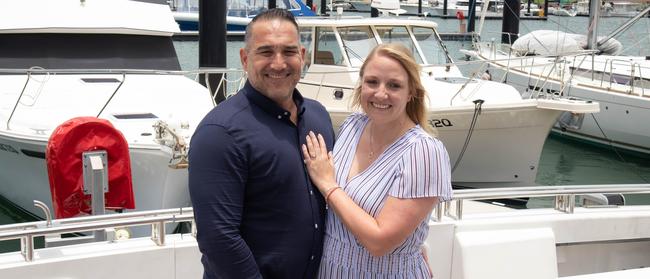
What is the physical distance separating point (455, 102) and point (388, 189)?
837cm

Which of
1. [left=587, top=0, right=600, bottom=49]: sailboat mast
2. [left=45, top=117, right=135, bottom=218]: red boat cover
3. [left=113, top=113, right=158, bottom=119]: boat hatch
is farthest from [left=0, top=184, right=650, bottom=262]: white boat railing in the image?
[left=587, top=0, right=600, bottom=49]: sailboat mast

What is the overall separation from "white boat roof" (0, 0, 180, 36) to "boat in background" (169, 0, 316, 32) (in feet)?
83.9

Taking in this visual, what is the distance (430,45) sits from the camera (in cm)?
1170

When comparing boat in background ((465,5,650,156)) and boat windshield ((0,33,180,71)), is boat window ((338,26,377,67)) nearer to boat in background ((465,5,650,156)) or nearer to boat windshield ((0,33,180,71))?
boat in background ((465,5,650,156))

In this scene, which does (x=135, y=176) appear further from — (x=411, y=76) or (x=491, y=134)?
(x=491, y=134)

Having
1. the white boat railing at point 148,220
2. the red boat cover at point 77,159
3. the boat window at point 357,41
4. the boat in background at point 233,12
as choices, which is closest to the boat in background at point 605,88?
the boat window at point 357,41

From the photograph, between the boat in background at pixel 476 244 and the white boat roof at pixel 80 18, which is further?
the white boat roof at pixel 80 18

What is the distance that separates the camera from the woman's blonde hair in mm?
2117

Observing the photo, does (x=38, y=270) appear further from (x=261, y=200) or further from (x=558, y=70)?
(x=558, y=70)

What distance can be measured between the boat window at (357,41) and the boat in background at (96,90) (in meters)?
2.58

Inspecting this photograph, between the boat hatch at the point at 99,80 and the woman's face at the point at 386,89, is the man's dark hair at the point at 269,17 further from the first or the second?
the boat hatch at the point at 99,80

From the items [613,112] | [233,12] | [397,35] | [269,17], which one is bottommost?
[613,112]

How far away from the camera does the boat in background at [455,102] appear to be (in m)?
10.1

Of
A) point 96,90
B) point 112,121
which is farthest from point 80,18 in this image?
point 112,121
